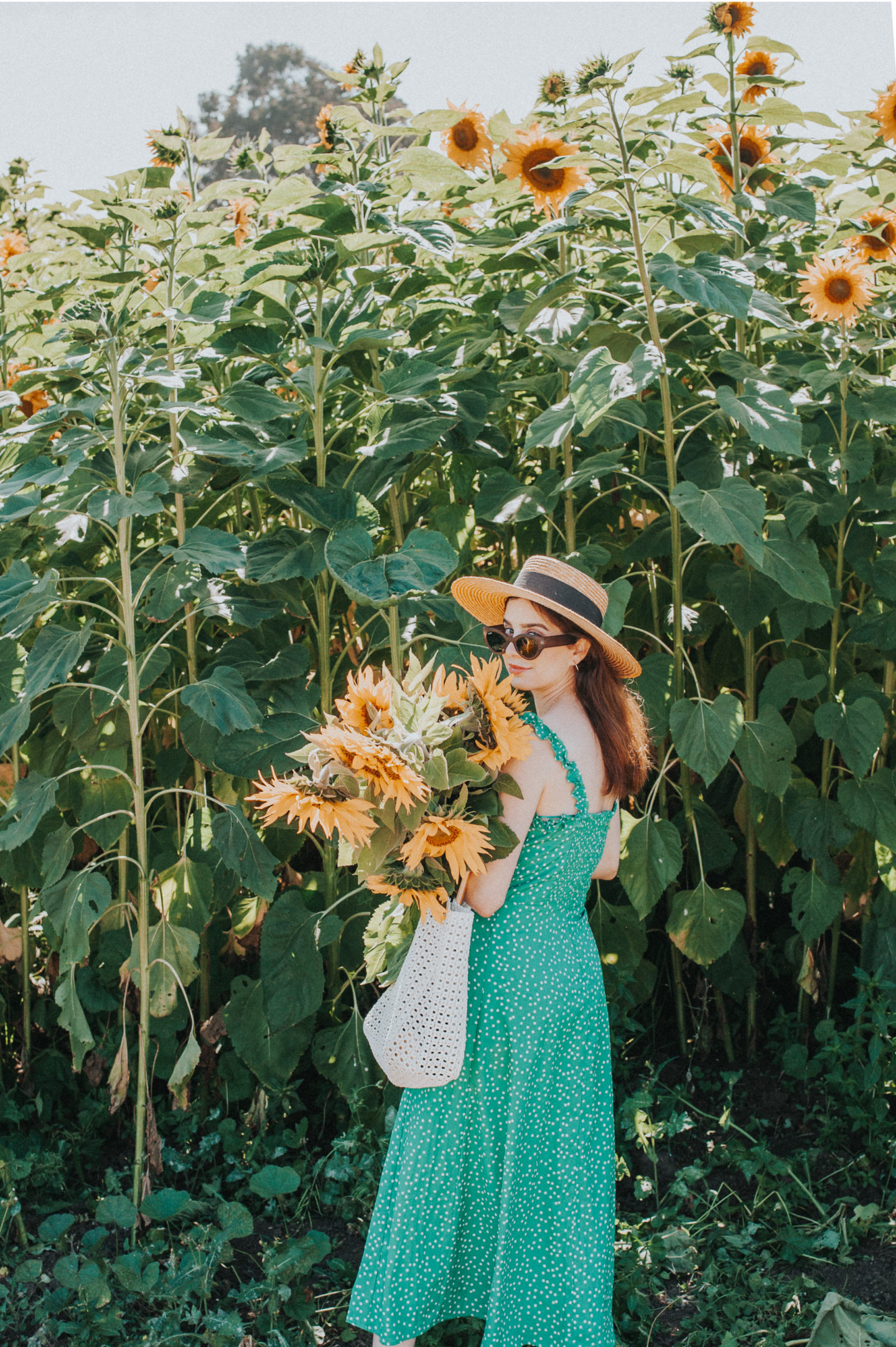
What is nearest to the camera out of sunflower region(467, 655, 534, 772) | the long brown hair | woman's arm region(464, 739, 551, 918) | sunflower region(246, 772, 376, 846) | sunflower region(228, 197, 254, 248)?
sunflower region(246, 772, 376, 846)

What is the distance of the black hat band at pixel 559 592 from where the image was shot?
181 cm

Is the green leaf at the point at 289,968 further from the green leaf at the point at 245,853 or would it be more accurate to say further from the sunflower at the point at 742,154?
the sunflower at the point at 742,154

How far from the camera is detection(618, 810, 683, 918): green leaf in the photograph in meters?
2.40

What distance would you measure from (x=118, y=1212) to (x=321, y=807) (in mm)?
1200

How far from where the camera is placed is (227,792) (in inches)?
103

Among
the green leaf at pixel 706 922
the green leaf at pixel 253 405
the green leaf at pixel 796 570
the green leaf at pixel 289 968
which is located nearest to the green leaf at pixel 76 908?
the green leaf at pixel 289 968

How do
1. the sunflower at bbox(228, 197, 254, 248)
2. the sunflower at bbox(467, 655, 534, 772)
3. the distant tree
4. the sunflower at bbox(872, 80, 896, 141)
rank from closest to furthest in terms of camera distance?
the sunflower at bbox(467, 655, 534, 772) → the sunflower at bbox(872, 80, 896, 141) → the sunflower at bbox(228, 197, 254, 248) → the distant tree

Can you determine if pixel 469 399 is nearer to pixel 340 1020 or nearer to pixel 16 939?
pixel 340 1020

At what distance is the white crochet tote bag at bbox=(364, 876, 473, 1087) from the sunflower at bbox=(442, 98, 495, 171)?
215cm

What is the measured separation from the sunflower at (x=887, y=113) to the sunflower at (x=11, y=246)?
2216 millimetres

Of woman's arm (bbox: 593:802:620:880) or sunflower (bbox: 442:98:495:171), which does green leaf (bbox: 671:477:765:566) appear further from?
sunflower (bbox: 442:98:495:171)

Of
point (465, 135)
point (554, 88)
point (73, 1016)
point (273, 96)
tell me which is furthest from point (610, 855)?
point (273, 96)

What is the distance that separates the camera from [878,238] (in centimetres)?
284

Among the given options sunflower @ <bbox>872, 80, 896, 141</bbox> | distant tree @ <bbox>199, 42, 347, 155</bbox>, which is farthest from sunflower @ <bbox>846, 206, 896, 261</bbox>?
distant tree @ <bbox>199, 42, 347, 155</bbox>
